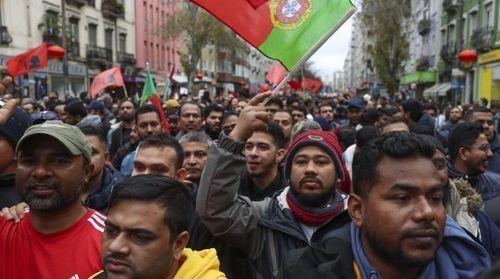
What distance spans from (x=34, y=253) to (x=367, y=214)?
1.41m

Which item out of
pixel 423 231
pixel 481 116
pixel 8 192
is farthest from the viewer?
pixel 481 116

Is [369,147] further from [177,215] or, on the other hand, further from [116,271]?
[116,271]

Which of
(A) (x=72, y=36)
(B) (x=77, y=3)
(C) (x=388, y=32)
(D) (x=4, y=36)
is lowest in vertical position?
(D) (x=4, y=36)

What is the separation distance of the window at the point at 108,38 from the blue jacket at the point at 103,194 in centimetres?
3176

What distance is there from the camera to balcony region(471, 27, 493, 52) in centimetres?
2564

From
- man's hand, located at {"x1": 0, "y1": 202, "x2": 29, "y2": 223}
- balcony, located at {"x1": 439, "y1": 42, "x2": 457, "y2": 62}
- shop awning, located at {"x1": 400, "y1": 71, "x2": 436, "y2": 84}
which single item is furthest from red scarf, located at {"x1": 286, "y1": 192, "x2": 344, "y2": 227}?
shop awning, located at {"x1": 400, "y1": 71, "x2": 436, "y2": 84}

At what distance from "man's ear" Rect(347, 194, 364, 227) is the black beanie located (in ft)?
6.44

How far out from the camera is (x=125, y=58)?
121 feet

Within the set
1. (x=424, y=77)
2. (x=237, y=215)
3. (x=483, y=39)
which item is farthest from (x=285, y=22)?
(x=424, y=77)

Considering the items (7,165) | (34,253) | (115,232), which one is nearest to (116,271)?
(115,232)

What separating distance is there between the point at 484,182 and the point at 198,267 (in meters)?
2.89

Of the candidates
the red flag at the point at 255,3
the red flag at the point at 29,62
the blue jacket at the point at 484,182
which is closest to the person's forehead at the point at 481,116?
the blue jacket at the point at 484,182

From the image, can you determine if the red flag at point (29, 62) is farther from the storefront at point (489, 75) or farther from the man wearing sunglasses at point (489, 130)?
the storefront at point (489, 75)

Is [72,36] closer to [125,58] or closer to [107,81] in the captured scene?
[125,58]
